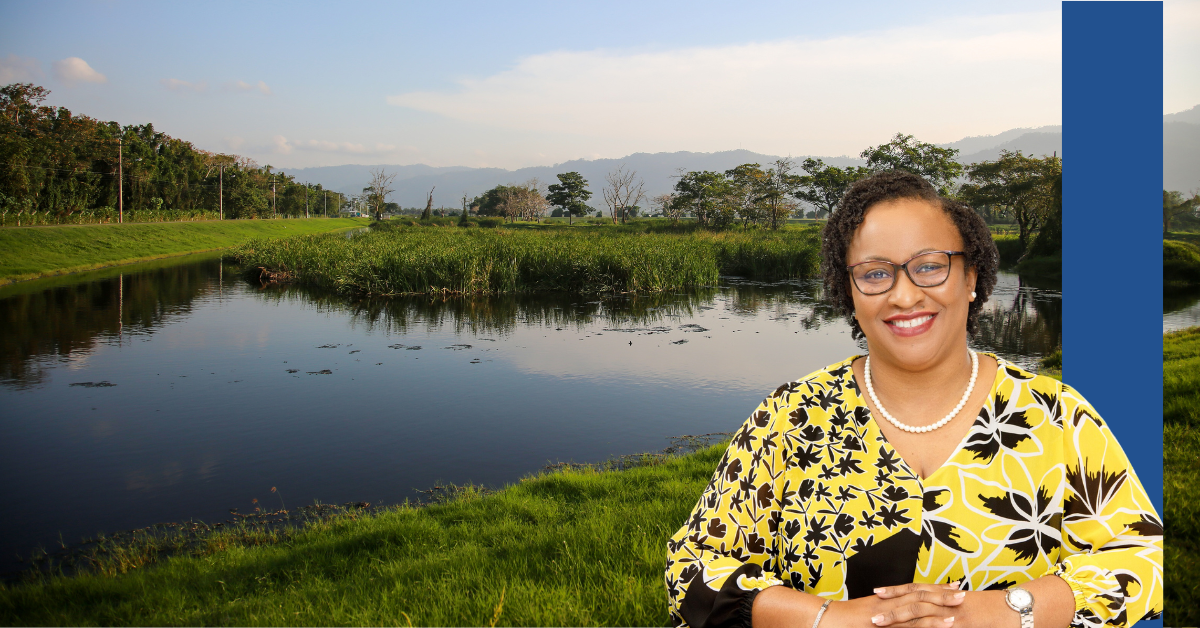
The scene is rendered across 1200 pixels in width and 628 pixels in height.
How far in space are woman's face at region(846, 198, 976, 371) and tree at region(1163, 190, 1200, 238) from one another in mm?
1451

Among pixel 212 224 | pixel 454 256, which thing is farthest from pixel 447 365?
pixel 212 224

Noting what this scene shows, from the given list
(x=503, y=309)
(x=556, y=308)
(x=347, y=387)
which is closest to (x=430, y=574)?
(x=347, y=387)

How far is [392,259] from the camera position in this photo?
16625 millimetres

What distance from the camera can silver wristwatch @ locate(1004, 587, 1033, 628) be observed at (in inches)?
46.3

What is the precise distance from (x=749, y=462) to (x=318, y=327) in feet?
39.0

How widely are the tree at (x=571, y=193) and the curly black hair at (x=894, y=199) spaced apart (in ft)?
216

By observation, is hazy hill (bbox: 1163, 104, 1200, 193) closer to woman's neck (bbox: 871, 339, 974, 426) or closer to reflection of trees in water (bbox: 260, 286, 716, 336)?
woman's neck (bbox: 871, 339, 974, 426)

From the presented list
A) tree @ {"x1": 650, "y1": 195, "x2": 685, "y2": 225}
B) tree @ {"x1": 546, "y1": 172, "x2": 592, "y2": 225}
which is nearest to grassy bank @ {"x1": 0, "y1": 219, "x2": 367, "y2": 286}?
tree @ {"x1": 650, "y1": 195, "x2": 685, "y2": 225}

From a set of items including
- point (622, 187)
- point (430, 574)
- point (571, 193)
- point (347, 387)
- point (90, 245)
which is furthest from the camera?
point (571, 193)

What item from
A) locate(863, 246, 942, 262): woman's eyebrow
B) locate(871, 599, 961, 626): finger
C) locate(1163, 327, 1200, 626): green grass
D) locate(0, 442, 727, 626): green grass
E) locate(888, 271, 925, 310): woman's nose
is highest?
locate(863, 246, 942, 262): woman's eyebrow

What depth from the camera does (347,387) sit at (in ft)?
26.5

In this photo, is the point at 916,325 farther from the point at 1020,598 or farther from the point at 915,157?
the point at 915,157

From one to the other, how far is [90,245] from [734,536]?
25.4 m

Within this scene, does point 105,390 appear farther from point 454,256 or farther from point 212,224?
point 212,224
